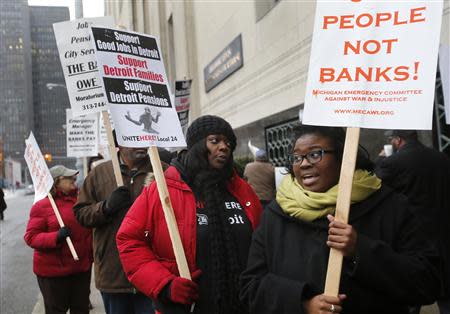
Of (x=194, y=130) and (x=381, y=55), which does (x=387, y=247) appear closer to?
(x=381, y=55)

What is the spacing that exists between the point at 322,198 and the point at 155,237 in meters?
1.22

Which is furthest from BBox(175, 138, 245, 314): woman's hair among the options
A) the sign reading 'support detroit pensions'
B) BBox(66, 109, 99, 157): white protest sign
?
the sign reading 'support detroit pensions'

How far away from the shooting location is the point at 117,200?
4152 mm

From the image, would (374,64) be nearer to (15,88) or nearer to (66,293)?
(66,293)

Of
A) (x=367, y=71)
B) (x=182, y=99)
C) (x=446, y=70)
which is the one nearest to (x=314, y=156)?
(x=367, y=71)

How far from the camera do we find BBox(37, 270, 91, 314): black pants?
508 cm

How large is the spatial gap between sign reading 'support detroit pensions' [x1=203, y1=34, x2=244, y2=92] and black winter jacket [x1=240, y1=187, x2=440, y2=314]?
36.9ft

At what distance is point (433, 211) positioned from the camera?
4.48 meters

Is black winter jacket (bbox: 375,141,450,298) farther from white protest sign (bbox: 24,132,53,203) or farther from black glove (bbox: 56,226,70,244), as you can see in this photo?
white protest sign (bbox: 24,132,53,203)

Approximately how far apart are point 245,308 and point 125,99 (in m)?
1.54

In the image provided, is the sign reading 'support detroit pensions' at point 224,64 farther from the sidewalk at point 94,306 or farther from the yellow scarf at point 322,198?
the yellow scarf at point 322,198

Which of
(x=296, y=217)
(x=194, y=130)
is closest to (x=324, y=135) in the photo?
(x=296, y=217)

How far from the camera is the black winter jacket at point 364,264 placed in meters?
2.23

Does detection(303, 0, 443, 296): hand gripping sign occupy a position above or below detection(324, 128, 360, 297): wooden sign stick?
above
